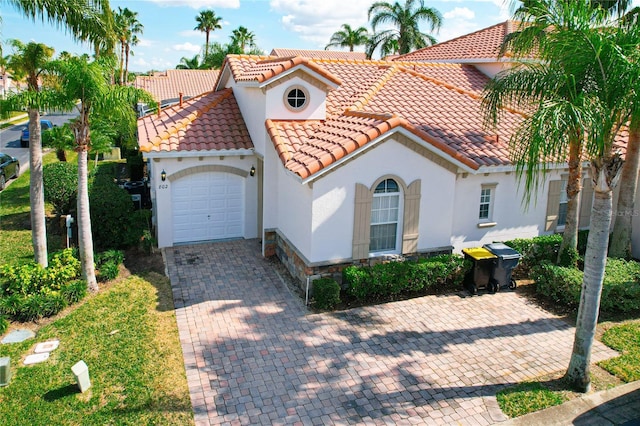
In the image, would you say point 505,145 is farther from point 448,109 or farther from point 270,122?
point 270,122

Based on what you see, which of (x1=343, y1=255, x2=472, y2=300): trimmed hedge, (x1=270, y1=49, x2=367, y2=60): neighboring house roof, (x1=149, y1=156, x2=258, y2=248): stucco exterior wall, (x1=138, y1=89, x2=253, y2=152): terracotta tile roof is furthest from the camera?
(x1=270, y1=49, x2=367, y2=60): neighboring house roof

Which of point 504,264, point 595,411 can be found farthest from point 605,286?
point 595,411

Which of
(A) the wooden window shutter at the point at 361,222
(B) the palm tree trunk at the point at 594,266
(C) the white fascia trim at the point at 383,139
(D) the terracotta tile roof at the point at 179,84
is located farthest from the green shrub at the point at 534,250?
(D) the terracotta tile roof at the point at 179,84

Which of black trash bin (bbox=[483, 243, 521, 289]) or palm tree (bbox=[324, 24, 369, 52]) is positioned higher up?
palm tree (bbox=[324, 24, 369, 52])

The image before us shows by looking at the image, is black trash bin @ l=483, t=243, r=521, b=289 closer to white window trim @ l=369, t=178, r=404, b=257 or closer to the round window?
white window trim @ l=369, t=178, r=404, b=257

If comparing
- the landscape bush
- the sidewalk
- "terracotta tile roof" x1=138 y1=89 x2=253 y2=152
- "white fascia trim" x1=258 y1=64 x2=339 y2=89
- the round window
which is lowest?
the sidewalk

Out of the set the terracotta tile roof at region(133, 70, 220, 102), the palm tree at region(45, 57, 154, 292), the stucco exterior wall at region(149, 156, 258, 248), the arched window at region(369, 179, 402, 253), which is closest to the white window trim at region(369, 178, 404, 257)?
the arched window at region(369, 179, 402, 253)

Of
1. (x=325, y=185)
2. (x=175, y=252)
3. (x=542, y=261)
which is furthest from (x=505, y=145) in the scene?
(x=175, y=252)
